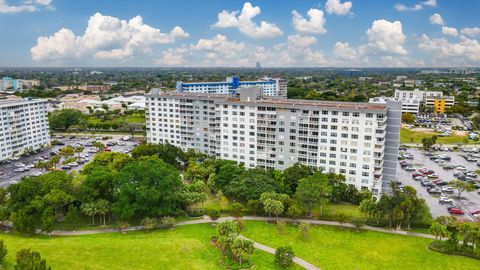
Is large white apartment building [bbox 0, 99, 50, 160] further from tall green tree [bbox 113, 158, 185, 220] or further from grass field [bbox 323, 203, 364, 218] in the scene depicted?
grass field [bbox 323, 203, 364, 218]

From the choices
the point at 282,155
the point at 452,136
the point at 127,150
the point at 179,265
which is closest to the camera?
the point at 179,265

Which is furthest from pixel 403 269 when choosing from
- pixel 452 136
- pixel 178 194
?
pixel 452 136

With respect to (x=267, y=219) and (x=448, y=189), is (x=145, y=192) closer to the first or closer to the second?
(x=267, y=219)

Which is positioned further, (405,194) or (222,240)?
(405,194)

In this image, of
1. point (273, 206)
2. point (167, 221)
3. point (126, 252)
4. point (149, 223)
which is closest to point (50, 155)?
point (149, 223)

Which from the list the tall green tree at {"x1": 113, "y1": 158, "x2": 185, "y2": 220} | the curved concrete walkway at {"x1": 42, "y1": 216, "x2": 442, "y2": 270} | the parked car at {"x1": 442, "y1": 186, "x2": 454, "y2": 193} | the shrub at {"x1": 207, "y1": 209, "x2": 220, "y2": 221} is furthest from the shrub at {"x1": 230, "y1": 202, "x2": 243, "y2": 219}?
the parked car at {"x1": 442, "y1": 186, "x2": 454, "y2": 193}

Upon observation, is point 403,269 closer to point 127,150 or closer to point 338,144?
point 338,144

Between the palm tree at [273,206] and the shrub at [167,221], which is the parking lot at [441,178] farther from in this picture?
the shrub at [167,221]
